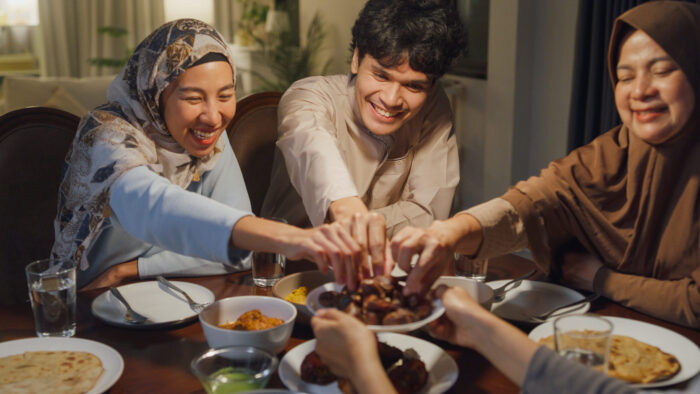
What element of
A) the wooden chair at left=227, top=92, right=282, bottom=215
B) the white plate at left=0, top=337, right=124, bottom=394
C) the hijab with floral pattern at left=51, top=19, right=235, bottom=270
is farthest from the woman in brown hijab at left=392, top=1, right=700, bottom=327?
the wooden chair at left=227, top=92, right=282, bottom=215

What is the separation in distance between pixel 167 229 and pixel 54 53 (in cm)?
615

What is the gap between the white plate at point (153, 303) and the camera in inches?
51.1

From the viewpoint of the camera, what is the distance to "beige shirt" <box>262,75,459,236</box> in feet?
6.61

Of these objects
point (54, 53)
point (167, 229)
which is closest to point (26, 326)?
point (167, 229)

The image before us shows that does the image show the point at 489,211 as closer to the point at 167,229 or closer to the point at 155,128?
the point at 167,229

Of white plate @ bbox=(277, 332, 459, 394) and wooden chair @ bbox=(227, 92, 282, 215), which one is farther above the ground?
wooden chair @ bbox=(227, 92, 282, 215)

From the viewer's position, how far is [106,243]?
5.68 feet

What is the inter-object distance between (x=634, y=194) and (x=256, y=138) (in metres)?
1.30

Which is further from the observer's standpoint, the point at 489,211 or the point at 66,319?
the point at 489,211

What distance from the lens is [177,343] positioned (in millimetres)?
1234

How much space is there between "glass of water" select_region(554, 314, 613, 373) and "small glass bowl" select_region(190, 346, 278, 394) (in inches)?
17.0

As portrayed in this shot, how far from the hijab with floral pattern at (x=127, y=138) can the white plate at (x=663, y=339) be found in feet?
3.19

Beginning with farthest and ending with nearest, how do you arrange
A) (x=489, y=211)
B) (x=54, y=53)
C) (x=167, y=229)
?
(x=54, y=53) < (x=489, y=211) < (x=167, y=229)

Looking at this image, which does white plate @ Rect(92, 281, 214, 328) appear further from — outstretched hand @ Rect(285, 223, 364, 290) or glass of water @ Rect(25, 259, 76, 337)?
outstretched hand @ Rect(285, 223, 364, 290)
